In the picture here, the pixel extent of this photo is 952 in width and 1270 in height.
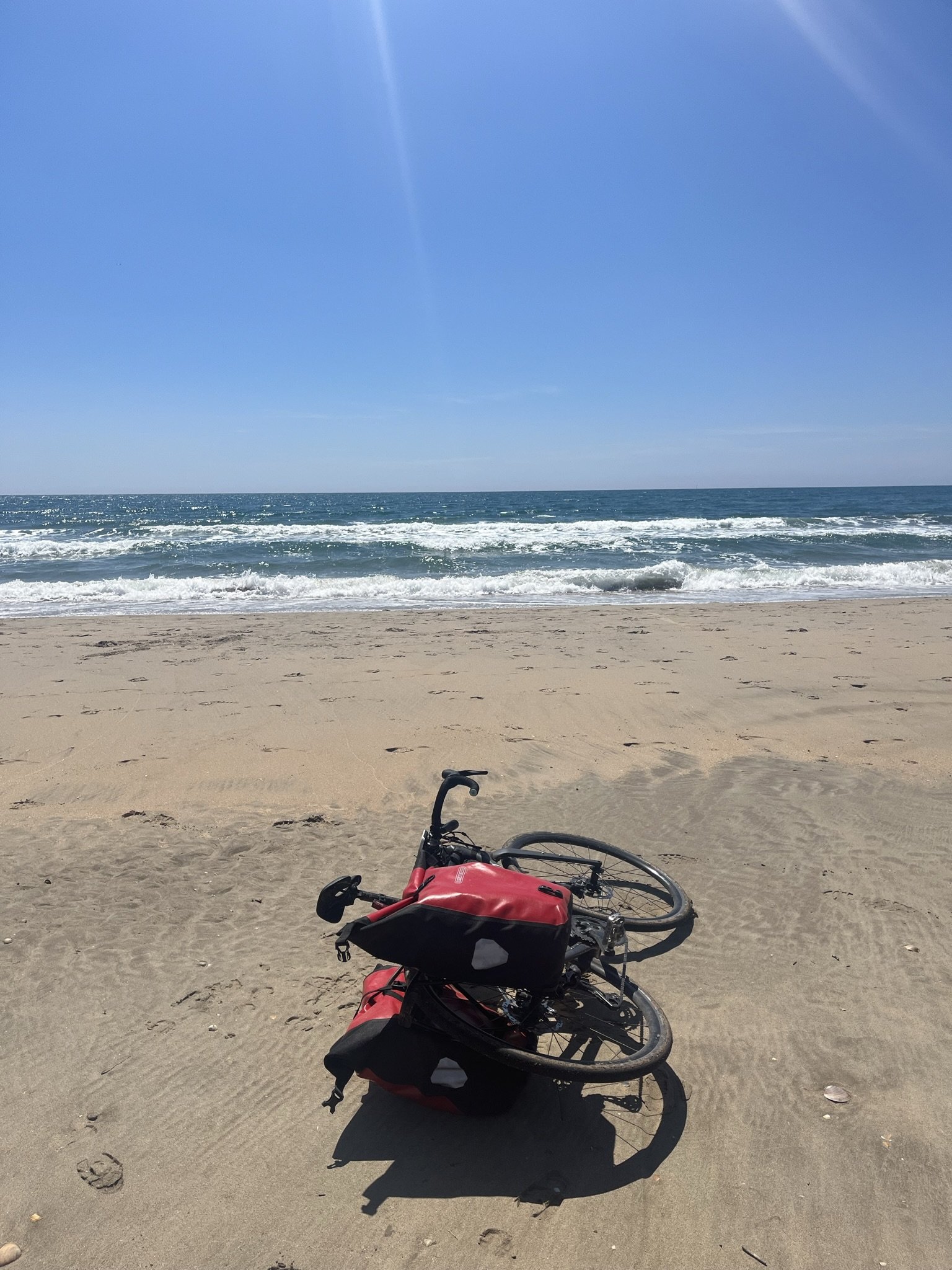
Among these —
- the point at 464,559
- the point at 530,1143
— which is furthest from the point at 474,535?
the point at 530,1143

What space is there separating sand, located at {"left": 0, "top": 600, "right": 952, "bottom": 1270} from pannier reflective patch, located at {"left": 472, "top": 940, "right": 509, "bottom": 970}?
1.98 feet

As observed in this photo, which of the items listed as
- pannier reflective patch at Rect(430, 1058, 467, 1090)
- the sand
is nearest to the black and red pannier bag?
pannier reflective patch at Rect(430, 1058, 467, 1090)

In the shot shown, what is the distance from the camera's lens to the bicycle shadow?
227 centimetres

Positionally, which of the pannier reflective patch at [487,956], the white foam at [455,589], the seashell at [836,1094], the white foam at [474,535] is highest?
the white foam at [474,535]

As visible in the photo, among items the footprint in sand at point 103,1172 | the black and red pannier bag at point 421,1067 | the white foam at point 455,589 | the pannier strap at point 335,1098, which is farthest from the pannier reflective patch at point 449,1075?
the white foam at point 455,589

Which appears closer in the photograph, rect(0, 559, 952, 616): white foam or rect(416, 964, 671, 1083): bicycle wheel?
rect(416, 964, 671, 1083): bicycle wheel

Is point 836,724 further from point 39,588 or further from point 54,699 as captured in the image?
point 39,588

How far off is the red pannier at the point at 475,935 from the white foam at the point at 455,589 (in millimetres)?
12433

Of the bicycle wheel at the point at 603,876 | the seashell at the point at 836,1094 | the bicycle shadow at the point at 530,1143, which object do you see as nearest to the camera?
the bicycle shadow at the point at 530,1143

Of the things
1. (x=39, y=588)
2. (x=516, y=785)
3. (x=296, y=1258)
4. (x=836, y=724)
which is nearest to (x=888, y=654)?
(x=836, y=724)

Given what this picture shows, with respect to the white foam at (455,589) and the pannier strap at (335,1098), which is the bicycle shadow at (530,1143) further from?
the white foam at (455,589)

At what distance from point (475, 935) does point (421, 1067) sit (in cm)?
53

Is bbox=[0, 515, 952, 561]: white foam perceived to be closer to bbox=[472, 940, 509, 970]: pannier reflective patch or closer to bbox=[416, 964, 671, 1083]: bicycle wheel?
bbox=[416, 964, 671, 1083]: bicycle wheel

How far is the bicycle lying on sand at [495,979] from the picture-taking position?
2.43 metres
